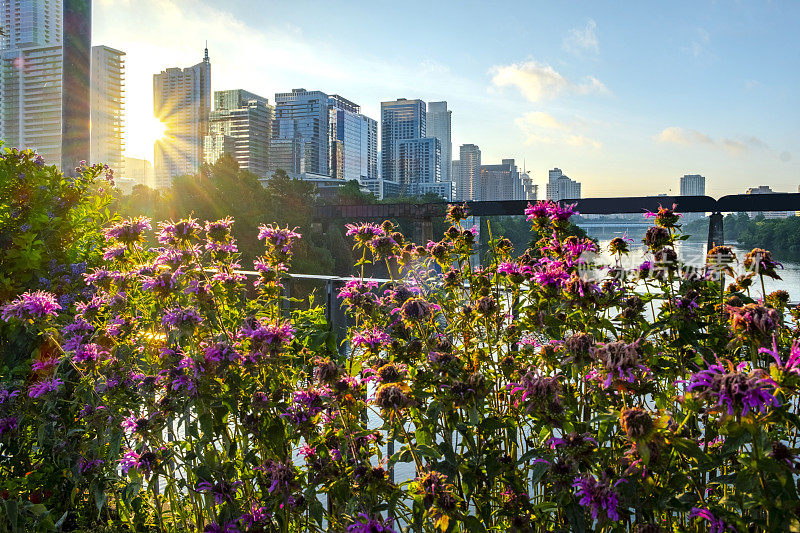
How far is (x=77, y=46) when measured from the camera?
289cm

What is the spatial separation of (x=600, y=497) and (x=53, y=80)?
4.75 m

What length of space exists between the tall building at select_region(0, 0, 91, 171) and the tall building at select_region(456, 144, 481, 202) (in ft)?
405

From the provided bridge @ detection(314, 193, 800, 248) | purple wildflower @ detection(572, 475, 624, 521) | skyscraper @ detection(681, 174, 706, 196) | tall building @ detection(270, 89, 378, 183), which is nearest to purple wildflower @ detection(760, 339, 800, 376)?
purple wildflower @ detection(572, 475, 624, 521)

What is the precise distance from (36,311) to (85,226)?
1.13 meters

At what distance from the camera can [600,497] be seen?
91cm

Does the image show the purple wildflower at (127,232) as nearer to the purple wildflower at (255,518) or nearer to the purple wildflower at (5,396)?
the purple wildflower at (5,396)

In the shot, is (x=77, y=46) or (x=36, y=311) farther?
(x=77, y=46)

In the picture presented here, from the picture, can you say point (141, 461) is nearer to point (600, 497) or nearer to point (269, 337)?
point (269, 337)

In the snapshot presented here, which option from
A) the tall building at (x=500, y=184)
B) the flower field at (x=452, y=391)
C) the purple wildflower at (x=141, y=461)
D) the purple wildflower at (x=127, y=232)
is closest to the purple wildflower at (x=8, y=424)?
the flower field at (x=452, y=391)

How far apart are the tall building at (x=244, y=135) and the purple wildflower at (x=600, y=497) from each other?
7594 centimetres

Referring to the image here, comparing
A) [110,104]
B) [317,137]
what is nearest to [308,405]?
[110,104]

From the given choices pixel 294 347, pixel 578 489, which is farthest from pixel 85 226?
pixel 578 489

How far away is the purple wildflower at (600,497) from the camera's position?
904mm

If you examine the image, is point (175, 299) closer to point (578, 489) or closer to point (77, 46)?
point (578, 489)
